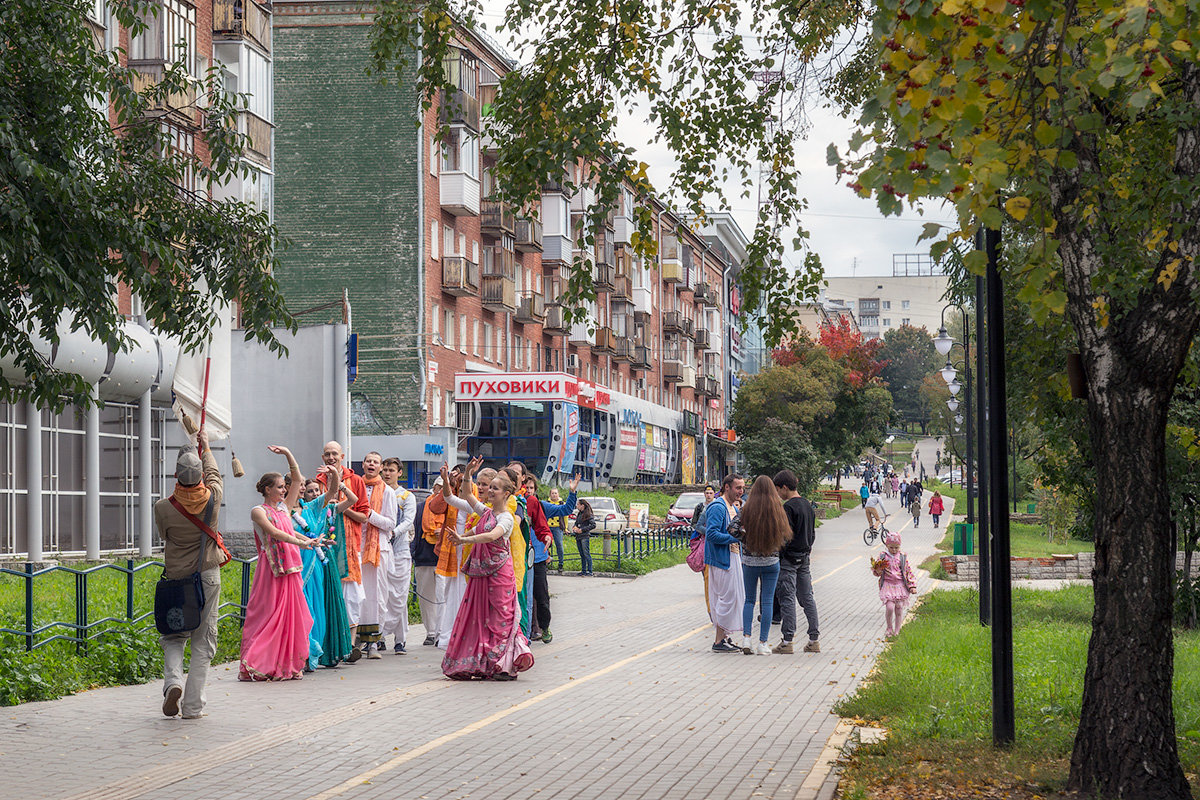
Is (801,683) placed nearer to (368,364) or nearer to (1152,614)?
(1152,614)

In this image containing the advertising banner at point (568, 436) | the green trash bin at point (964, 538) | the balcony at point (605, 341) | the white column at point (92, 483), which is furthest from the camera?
the balcony at point (605, 341)

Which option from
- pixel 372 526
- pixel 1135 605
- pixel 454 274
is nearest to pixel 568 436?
pixel 454 274

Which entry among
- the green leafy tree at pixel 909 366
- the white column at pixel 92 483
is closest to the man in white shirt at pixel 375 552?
the white column at pixel 92 483

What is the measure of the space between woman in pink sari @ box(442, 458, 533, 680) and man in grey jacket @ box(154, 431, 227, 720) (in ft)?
9.13

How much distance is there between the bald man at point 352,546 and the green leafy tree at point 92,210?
2.53 m

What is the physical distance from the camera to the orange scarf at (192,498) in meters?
10.2

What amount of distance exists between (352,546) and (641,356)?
6078 cm

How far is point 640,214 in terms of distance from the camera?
9398 mm

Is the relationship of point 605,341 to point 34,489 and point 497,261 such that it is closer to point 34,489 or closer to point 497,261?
point 497,261

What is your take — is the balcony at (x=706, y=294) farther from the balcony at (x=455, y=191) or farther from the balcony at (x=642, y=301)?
the balcony at (x=455, y=191)

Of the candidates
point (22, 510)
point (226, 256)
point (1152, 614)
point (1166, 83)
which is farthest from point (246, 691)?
point (22, 510)

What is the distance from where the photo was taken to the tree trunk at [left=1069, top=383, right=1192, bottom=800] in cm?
689

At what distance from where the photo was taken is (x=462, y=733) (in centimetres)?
965

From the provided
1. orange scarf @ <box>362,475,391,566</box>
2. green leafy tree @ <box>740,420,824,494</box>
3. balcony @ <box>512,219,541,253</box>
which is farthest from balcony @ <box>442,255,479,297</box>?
orange scarf @ <box>362,475,391,566</box>
